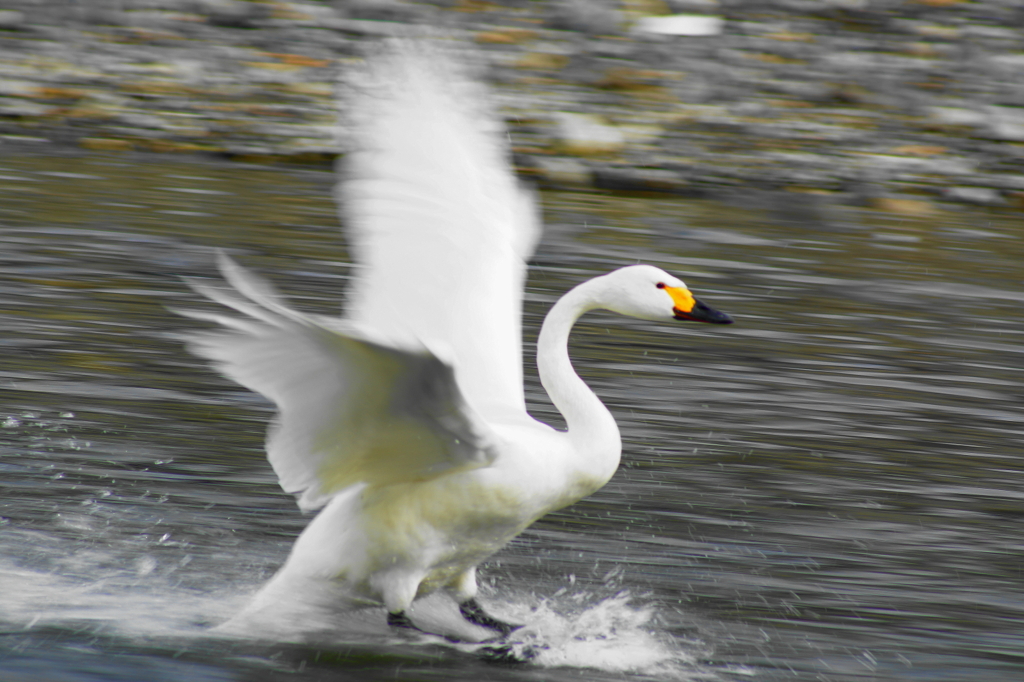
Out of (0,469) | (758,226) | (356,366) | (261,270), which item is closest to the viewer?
(356,366)

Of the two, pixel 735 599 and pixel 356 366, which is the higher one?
pixel 356 366

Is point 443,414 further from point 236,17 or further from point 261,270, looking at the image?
point 236,17

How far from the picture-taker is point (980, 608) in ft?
15.1

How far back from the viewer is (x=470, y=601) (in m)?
4.66

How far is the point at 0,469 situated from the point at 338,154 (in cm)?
950

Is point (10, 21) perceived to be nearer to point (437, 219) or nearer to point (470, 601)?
point (437, 219)

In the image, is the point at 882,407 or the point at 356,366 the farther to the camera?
the point at 882,407

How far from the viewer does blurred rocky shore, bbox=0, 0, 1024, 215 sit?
→ 1457 centimetres

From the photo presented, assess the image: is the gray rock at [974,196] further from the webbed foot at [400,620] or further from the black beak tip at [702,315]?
the webbed foot at [400,620]

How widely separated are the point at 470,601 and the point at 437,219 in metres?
1.35

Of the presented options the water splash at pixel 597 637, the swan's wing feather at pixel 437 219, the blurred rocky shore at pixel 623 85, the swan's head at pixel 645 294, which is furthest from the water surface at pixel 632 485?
the blurred rocky shore at pixel 623 85

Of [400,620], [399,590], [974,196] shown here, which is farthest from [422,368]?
[974,196]

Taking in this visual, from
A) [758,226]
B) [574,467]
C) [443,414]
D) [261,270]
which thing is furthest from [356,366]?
[758,226]

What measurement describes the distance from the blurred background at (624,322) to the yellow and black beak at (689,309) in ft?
3.05
